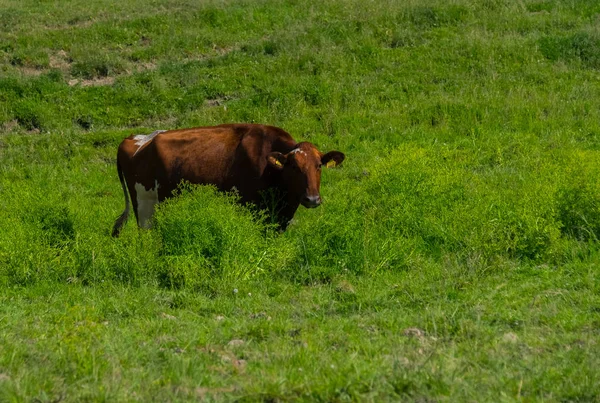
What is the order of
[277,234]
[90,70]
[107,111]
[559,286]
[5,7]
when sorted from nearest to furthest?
[559,286]
[277,234]
[107,111]
[90,70]
[5,7]

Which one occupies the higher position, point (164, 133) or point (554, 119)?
point (164, 133)

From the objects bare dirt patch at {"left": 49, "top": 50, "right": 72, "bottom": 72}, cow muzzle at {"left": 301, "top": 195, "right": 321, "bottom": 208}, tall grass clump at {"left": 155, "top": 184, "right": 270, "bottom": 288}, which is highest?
tall grass clump at {"left": 155, "top": 184, "right": 270, "bottom": 288}

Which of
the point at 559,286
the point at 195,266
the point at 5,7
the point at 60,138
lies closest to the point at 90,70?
the point at 60,138

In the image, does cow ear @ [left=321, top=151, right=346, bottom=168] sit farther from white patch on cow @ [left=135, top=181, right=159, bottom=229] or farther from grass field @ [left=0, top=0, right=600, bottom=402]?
white patch on cow @ [left=135, top=181, right=159, bottom=229]

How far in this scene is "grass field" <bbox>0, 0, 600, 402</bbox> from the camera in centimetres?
663

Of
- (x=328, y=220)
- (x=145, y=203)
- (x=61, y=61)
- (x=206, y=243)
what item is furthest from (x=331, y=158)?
(x=61, y=61)

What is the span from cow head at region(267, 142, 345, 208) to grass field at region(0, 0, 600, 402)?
39cm

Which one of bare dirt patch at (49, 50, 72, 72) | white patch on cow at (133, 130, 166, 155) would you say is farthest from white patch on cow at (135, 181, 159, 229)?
bare dirt patch at (49, 50, 72, 72)

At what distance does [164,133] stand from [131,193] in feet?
3.37

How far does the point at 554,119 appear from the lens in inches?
719

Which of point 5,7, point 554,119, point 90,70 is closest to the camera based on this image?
point 554,119

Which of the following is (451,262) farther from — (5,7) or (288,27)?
(5,7)

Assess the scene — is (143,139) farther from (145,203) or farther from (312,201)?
(312,201)

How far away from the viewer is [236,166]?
12906 mm
